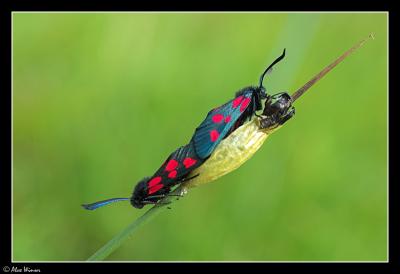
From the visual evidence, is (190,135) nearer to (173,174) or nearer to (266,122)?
(173,174)

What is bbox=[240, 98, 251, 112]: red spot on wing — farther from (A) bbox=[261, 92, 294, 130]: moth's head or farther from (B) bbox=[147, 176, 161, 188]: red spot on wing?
(B) bbox=[147, 176, 161, 188]: red spot on wing

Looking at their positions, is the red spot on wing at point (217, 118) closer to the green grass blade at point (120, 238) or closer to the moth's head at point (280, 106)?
the moth's head at point (280, 106)

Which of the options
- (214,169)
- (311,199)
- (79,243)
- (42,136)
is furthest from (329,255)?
(42,136)

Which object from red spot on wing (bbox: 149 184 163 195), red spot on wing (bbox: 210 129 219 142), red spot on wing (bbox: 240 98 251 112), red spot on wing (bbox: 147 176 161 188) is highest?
red spot on wing (bbox: 240 98 251 112)

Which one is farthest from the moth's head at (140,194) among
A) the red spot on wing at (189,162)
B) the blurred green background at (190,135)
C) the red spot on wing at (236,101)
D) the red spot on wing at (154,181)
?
the blurred green background at (190,135)

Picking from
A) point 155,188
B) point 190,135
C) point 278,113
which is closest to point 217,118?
point 278,113

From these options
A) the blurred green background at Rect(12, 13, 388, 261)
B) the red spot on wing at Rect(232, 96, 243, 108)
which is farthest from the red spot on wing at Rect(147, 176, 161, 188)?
the blurred green background at Rect(12, 13, 388, 261)
